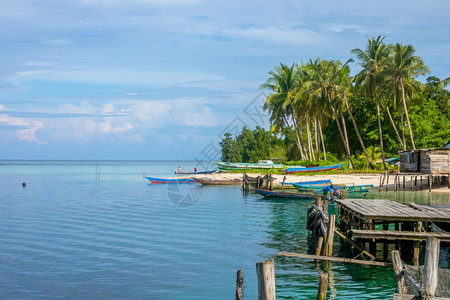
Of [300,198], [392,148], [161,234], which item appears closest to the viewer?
[161,234]

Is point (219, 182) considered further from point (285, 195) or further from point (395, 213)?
point (395, 213)

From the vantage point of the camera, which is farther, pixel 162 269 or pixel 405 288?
pixel 162 269

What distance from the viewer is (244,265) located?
58.9 ft

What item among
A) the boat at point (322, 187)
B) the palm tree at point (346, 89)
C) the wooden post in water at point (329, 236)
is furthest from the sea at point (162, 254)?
the palm tree at point (346, 89)

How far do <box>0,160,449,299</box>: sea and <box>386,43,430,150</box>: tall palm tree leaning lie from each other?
17.9m

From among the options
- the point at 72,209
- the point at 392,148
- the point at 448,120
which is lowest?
the point at 72,209

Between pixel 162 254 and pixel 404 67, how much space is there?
39709 mm

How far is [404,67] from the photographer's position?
1996 inches

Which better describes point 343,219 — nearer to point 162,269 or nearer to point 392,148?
point 162,269

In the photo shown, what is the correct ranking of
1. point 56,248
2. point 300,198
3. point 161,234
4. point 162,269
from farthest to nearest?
point 300,198, point 161,234, point 56,248, point 162,269

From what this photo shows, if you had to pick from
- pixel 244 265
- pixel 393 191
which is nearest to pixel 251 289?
pixel 244 265

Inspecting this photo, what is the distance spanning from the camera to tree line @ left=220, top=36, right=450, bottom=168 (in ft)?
170

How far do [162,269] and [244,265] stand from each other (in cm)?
305

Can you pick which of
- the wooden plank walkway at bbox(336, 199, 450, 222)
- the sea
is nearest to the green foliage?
the sea
